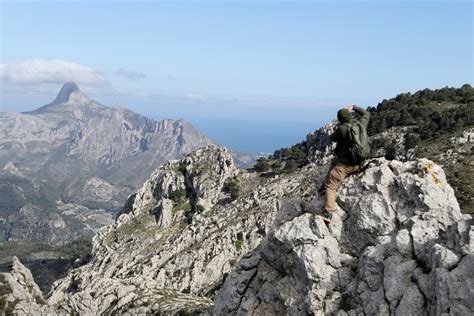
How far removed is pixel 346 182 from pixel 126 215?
326 feet

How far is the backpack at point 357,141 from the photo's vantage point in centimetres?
2123

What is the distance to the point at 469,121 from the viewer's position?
94.2m

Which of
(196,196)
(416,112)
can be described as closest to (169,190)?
(196,196)

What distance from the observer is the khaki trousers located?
2214 cm

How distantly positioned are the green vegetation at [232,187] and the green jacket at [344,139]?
8491 centimetres

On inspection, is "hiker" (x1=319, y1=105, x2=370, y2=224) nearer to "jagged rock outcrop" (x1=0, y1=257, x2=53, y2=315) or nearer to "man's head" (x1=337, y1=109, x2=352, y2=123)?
"man's head" (x1=337, y1=109, x2=352, y2=123)

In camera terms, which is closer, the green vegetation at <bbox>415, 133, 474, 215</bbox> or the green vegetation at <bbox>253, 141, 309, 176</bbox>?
the green vegetation at <bbox>415, 133, 474, 215</bbox>

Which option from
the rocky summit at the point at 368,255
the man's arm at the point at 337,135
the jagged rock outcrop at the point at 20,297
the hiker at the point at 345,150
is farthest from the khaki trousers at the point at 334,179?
the jagged rock outcrop at the point at 20,297

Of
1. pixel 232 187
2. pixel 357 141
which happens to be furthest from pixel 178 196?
pixel 357 141

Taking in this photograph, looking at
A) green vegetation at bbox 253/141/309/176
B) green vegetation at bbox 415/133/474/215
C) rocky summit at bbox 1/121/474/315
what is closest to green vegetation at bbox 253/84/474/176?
green vegetation at bbox 253/141/309/176

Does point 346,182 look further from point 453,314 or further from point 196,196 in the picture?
point 196,196

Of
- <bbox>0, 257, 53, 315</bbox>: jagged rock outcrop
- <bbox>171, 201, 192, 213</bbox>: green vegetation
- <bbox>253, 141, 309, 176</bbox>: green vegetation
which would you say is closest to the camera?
<bbox>0, 257, 53, 315</bbox>: jagged rock outcrop

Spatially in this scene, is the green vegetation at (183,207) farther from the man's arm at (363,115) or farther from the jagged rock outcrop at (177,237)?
the man's arm at (363,115)

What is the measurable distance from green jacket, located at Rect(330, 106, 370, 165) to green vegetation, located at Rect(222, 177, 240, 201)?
279 ft
